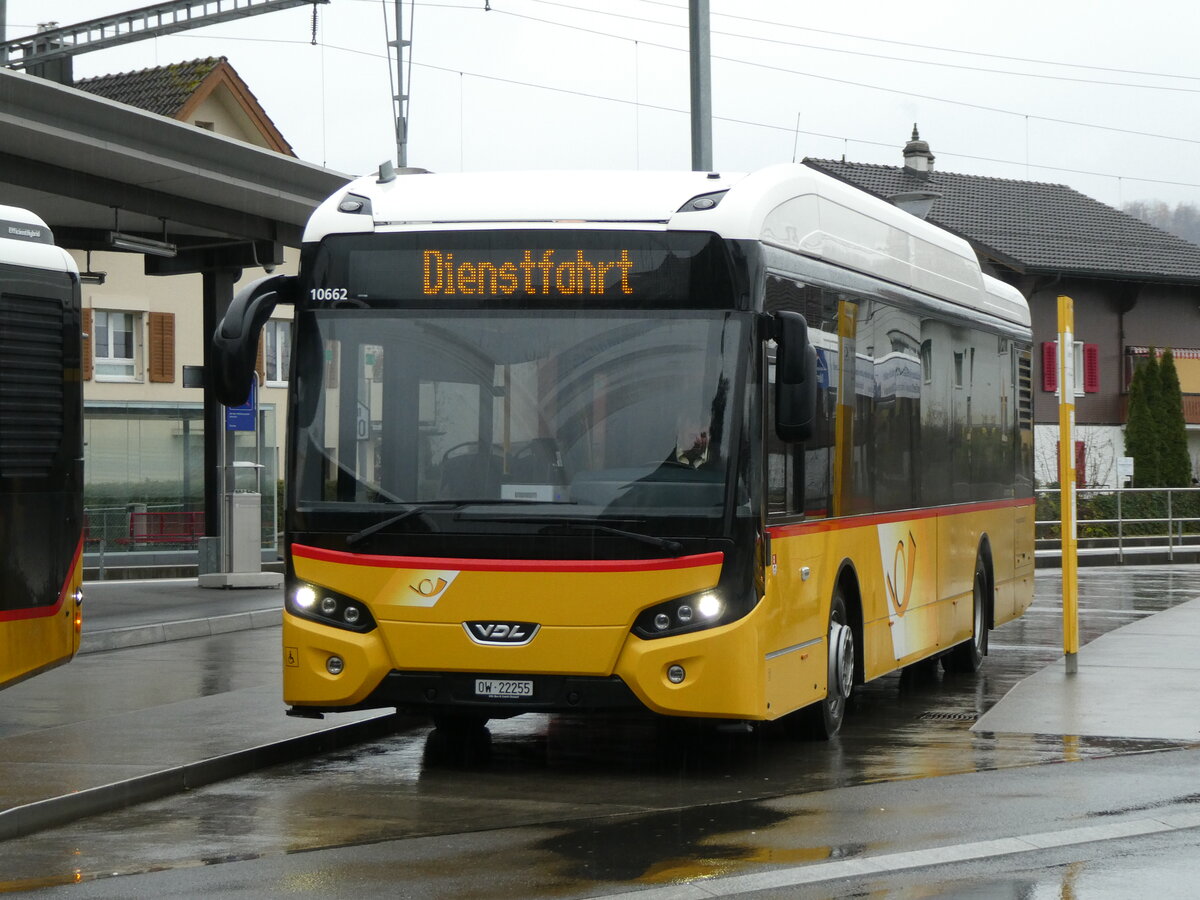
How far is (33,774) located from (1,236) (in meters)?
3.22

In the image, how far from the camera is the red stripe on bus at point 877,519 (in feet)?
33.8

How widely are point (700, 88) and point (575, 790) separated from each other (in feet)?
32.6

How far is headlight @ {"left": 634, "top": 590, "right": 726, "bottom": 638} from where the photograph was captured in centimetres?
949

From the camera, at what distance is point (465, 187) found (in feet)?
33.7

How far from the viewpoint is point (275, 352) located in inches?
2012

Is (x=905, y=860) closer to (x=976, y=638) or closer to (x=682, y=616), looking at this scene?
(x=682, y=616)

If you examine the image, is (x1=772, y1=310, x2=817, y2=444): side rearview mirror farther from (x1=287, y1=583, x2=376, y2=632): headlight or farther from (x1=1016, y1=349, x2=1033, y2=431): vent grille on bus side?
(x1=1016, y1=349, x2=1033, y2=431): vent grille on bus side

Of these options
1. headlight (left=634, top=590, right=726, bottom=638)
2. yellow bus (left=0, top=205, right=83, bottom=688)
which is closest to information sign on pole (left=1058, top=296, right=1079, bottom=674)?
headlight (left=634, top=590, right=726, bottom=638)

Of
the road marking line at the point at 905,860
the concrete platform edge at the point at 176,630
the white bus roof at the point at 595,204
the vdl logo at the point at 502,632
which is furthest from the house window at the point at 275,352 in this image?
the road marking line at the point at 905,860

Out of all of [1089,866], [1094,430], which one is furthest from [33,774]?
[1094,430]

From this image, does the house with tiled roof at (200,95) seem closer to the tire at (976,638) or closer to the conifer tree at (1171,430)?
the conifer tree at (1171,430)

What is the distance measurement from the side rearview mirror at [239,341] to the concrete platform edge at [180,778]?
1846 mm

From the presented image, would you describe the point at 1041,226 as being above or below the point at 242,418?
above

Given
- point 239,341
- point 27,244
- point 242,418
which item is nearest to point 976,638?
point 239,341
